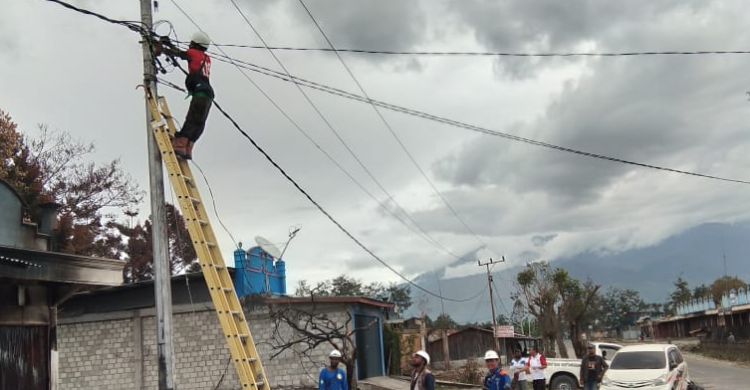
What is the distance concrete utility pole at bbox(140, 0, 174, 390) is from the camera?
26.6 ft

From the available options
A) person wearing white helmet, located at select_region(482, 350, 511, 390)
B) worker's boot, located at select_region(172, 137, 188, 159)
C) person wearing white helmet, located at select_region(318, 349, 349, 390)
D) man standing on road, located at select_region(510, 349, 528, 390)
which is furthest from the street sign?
worker's boot, located at select_region(172, 137, 188, 159)

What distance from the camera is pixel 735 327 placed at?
51594mm

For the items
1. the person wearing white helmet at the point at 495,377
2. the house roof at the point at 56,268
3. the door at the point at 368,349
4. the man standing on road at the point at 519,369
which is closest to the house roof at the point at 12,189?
the house roof at the point at 56,268

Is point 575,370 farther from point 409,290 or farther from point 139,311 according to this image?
point 409,290

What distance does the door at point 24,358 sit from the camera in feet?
30.7

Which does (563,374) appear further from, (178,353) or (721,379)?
(178,353)

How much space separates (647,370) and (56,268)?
13702 mm

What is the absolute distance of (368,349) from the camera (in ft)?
80.7

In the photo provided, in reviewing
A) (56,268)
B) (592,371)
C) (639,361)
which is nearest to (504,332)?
(639,361)

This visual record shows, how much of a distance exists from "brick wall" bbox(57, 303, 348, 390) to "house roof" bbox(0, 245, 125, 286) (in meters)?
10.8

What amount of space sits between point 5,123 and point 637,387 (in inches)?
1199

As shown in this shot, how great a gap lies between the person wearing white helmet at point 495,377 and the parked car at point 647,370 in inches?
263

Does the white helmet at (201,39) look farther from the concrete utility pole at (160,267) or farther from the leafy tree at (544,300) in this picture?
the leafy tree at (544,300)

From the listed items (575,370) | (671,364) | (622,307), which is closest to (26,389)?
(671,364)
